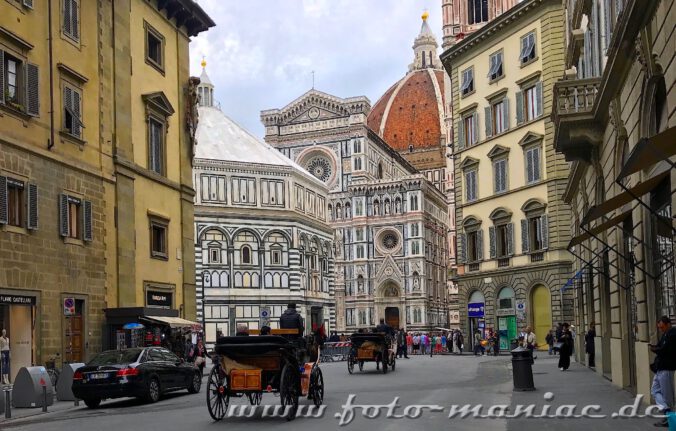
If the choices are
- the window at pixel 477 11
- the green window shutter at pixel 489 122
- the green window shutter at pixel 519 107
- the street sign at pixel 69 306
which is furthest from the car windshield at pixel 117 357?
the window at pixel 477 11

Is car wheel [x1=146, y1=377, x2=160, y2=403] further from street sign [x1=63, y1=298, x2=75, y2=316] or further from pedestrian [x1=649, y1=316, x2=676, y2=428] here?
pedestrian [x1=649, y1=316, x2=676, y2=428]

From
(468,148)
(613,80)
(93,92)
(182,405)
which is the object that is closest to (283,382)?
(182,405)

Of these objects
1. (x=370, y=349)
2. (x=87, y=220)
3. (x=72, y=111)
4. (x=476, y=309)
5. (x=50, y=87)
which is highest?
(x=50, y=87)

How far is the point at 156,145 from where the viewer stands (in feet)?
111

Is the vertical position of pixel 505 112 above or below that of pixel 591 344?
above

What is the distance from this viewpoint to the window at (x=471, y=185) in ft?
170

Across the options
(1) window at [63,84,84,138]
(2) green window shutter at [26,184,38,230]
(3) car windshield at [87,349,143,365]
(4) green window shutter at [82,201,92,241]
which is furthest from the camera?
(4) green window shutter at [82,201,92,241]

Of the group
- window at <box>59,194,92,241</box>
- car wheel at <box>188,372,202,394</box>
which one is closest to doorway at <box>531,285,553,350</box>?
window at <box>59,194,92,241</box>

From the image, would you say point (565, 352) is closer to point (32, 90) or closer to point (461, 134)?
point (32, 90)

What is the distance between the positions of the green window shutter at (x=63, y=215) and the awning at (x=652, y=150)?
60.0 ft

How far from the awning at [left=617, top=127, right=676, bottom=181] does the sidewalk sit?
188 inches

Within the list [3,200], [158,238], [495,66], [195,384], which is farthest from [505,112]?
[3,200]

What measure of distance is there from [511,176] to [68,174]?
27487 millimetres

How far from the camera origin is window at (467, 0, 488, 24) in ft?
304
